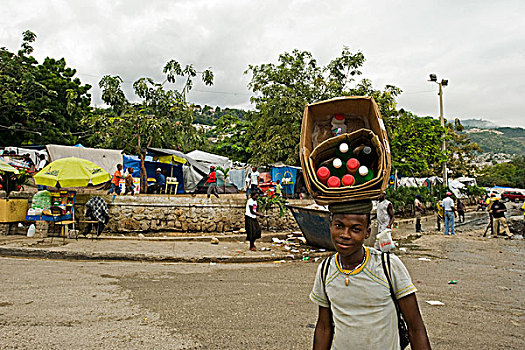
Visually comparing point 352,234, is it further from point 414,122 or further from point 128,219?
point 414,122

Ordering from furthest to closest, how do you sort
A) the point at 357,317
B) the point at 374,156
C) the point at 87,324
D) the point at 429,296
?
the point at 429,296 < the point at 87,324 < the point at 374,156 < the point at 357,317

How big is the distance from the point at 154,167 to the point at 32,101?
7576mm

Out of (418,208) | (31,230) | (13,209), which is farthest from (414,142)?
(13,209)

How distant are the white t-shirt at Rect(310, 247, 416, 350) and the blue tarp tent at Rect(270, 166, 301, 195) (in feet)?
61.3

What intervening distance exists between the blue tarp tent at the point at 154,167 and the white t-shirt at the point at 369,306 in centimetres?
1780

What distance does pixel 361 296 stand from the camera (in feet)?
6.50

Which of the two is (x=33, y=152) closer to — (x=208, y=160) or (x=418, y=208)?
(x=208, y=160)

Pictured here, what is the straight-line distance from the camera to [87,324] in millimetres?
4465

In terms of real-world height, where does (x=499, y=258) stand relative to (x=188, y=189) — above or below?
below

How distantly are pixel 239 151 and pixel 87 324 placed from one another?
23.8 metres

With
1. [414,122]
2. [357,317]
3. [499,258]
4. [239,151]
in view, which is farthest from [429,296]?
[239,151]

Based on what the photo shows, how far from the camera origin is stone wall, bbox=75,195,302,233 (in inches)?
488

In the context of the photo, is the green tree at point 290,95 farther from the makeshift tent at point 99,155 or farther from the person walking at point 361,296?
the person walking at point 361,296

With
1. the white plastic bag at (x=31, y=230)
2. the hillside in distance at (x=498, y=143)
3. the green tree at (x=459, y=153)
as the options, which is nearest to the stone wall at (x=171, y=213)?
the white plastic bag at (x=31, y=230)
